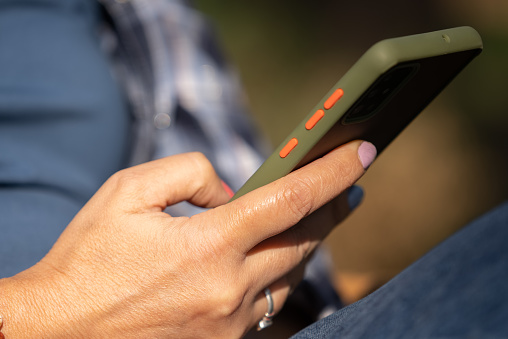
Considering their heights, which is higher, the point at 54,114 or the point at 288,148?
the point at 54,114

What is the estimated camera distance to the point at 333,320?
1.62 ft

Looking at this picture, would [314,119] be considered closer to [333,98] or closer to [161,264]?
[333,98]

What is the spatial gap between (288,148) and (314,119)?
39 millimetres

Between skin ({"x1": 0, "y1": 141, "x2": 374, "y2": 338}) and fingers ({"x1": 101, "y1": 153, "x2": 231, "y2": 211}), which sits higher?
fingers ({"x1": 101, "y1": 153, "x2": 231, "y2": 211})

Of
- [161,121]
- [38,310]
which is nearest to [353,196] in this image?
[38,310]

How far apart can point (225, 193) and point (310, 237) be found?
4.3 inches

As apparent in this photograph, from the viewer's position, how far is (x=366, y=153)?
509 mm

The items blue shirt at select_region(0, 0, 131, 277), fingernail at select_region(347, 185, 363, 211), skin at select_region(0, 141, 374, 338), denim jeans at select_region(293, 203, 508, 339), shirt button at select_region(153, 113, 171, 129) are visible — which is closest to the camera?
denim jeans at select_region(293, 203, 508, 339)

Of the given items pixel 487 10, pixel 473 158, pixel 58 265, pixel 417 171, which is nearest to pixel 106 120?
pixel 58 265

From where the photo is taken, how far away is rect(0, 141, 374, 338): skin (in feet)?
1.51

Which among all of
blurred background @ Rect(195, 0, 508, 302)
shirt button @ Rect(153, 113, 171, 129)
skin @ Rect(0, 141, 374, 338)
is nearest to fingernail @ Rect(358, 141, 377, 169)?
skin @ Rect(0, 141, 374, 338)

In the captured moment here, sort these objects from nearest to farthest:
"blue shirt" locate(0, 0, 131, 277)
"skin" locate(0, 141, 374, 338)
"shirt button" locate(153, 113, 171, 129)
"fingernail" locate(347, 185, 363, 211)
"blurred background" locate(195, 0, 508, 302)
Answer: "skin" locate(0, 141, 374, 338) < "fingernail" locate(347, 185, 363, 211) < "blue shirt" locate(0, 0, 131, 277) < "shirt button" locate(153, 113, 171, 129) < "blurred background" locate(195, 0, 508, 302)

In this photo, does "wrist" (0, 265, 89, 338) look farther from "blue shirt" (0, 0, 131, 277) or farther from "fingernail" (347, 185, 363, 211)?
"fingernail" (347, 185, 363, 211)

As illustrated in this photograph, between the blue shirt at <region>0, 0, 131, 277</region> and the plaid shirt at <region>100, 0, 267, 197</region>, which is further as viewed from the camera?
the plaid shirt at <region>100, 0, 267, 197</region>
